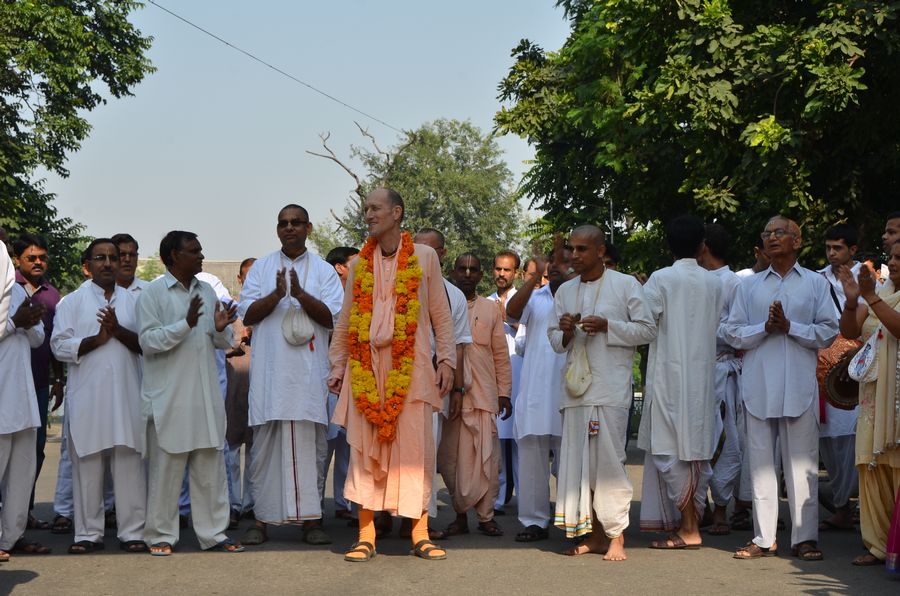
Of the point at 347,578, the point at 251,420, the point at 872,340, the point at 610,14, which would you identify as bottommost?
the point at 347,578

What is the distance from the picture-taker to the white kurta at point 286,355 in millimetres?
8680

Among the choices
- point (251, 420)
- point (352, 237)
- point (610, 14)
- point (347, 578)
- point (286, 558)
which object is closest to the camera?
point (347, 578)

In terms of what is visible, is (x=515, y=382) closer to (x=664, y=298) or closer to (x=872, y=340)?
(x=664, y=298)

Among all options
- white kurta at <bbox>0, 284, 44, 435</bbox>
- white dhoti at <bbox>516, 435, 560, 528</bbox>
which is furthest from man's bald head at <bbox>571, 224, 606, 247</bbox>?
white kurta at <bbox>0, 284, 44, 435</bbox>

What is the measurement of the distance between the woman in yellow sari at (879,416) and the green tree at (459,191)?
58803 mm

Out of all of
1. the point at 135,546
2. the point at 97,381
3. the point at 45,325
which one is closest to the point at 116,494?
the point at 135,546

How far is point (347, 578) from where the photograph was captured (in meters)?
7.39

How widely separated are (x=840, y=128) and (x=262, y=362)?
1307cm

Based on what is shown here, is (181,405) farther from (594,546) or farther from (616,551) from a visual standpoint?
(616,551)

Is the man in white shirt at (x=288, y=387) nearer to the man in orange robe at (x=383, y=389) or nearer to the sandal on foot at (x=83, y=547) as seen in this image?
the man in orange robe at (x=383, y=389)

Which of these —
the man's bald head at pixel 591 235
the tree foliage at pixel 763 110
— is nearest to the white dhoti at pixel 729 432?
the man's bald head at pixel 591 235

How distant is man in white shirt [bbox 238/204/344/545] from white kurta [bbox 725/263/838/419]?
3026mm

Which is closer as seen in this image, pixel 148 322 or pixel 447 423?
pixel 148 322

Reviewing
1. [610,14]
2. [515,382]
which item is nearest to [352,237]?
[610,14]
